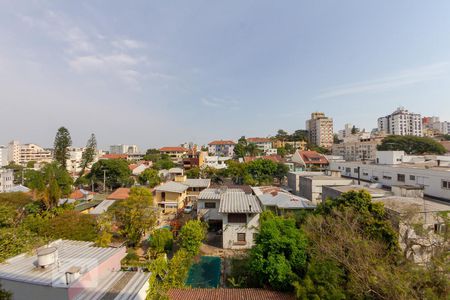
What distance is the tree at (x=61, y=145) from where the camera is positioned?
45.2 m

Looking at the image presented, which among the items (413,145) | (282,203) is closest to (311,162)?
(413,145)

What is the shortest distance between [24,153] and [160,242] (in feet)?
365

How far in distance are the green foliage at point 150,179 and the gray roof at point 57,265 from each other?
26.4m

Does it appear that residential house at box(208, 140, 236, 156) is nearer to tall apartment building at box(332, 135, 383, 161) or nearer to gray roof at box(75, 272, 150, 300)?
tall apartment building at box(332, 135, 383, 161)

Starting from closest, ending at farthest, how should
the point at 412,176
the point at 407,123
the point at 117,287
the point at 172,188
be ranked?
the point at 117,287
the point at 412,176
the point at 172,188
the point at 407,123

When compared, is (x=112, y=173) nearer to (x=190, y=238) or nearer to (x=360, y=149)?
(x=190, y=238)

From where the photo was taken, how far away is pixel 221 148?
8138 centimetres

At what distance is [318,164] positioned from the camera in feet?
154

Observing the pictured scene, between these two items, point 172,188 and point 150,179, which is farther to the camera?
point 150,179

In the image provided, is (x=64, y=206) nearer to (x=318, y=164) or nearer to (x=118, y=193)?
(x=118, y=193)

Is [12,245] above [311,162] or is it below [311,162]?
below

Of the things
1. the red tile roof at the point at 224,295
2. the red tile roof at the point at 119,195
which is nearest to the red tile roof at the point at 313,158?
the red tile roof at the point at 119,195

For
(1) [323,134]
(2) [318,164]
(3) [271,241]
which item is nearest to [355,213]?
(3) [271,241]

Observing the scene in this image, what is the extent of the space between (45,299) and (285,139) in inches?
3407
